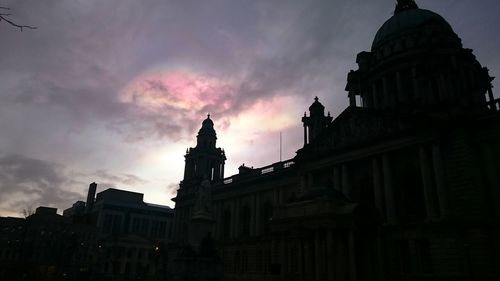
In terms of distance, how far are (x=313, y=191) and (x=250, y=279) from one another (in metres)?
31.9

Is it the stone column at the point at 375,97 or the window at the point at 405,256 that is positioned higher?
the stone column at the point at 375,97

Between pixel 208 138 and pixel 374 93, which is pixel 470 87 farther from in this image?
pixel 208 138

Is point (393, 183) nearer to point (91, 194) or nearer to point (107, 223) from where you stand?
point (107, 223)

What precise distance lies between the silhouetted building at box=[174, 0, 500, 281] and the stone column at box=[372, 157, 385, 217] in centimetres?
10

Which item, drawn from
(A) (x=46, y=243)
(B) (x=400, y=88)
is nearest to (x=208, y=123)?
(B) (x=400, y=88)

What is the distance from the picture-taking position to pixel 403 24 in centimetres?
5416

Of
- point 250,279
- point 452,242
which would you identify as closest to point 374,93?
point 452,242

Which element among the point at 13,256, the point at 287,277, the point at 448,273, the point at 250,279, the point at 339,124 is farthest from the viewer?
the point at 13,256

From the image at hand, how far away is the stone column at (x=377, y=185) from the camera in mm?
35938

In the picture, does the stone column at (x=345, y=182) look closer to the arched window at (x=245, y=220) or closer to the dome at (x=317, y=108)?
the dome at (x=317, y=108)

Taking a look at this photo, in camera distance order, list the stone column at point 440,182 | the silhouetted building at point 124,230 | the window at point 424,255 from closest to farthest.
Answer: the stone column at point 440,182
the window at point 424,255
the silhouetted building at point 124,230

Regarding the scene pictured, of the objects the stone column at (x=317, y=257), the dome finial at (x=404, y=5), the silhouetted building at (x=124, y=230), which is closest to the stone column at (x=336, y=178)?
the stone column at (x=317, y=257)

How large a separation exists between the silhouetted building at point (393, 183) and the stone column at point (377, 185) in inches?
3.8

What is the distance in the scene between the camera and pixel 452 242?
96.5ft
